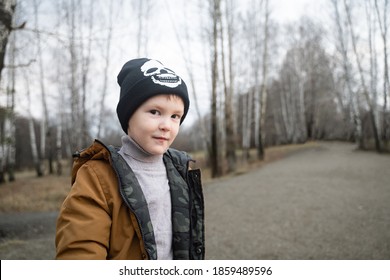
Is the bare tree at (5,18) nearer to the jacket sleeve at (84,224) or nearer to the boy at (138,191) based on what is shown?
the boy at (138,191)

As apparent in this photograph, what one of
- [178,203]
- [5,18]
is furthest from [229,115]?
[178,203]

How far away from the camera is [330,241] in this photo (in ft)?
10.7

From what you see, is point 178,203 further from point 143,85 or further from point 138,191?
point 143,85

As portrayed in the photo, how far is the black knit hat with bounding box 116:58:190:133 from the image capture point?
1018 millimetres

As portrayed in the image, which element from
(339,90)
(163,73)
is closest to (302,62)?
(339,90)

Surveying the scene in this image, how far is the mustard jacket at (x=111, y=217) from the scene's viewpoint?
2.82 ft

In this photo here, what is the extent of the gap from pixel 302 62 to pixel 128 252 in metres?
19.1

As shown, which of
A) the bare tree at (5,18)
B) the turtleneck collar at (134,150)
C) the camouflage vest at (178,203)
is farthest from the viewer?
the bare tree at (5,18)

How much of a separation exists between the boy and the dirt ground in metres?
2.11

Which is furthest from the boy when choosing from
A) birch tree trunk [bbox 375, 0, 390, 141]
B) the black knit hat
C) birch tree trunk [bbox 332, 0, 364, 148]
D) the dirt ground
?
birch tree trunk [bbox 332, 0, 364, 148]

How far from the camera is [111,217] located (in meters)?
0.95

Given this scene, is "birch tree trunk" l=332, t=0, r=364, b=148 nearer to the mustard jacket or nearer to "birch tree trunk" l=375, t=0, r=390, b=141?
"birch tree trunk" l=375, t=0, r=390, b=141

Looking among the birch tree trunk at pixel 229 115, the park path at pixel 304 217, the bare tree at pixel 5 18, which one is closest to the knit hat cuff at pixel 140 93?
the park path at pixel 304 217

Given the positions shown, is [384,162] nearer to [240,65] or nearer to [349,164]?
[349,164]
